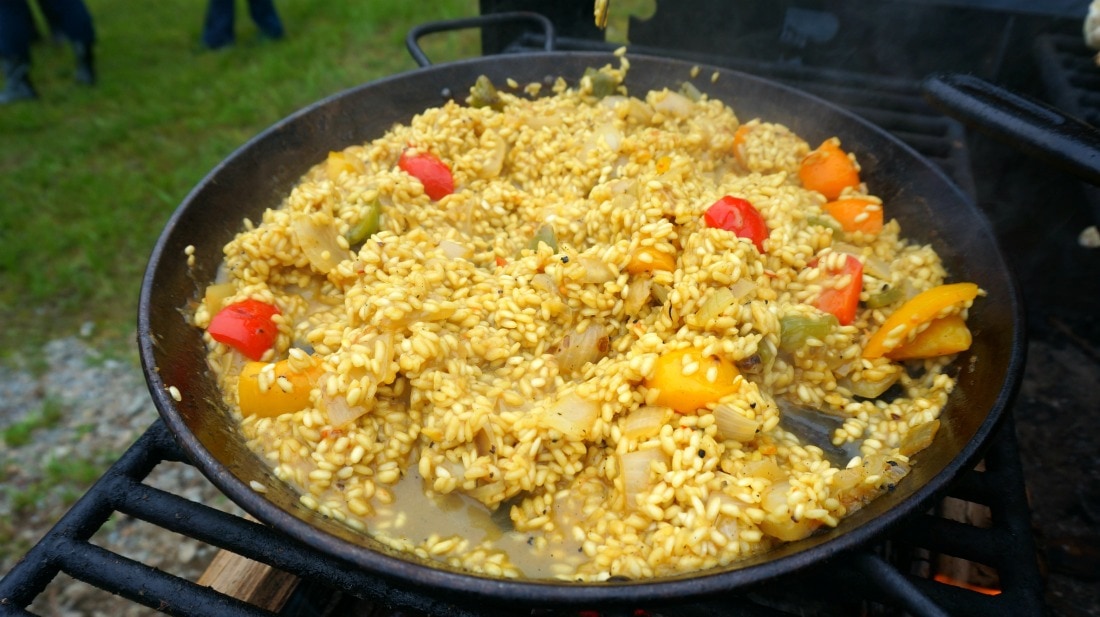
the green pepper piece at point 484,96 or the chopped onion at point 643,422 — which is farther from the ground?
the green pepper piece at point 484,96

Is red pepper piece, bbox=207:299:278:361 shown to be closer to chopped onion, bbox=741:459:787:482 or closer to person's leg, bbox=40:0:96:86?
chopped onion, bbox=741:459:787:482

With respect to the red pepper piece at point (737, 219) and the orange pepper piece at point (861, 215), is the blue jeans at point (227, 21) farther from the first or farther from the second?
the orange pepper piece at point (861, 215)

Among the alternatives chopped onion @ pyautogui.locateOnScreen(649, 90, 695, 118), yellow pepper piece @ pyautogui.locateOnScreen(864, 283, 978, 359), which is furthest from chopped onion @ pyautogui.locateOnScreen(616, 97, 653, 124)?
yellow pepper piece @ pyautogui.locateOnScreen(864, 283, 978, 359)

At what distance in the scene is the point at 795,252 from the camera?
315cm

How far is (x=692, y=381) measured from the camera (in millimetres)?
2615

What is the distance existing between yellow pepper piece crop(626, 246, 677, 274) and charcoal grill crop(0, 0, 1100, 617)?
4.47 feet

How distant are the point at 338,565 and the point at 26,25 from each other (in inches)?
391

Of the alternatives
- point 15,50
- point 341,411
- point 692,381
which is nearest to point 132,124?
point 15,50

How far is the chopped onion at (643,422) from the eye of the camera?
8.46 feet

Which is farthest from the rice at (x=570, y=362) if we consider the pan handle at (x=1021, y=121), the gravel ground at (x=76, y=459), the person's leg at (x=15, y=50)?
the person's leg at (x=15, y=50)

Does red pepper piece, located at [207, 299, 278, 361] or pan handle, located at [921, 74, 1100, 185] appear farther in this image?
red pepper piece, located at [207, 299, 278, 361]

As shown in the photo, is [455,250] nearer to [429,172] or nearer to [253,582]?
[429,172]

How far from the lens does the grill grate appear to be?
2.24 m

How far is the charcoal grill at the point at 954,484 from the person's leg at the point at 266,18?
6086mm
